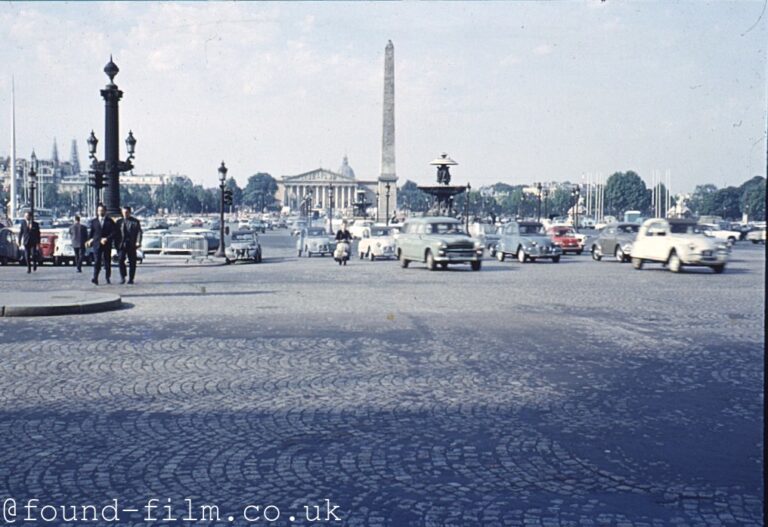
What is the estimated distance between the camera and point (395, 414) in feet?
24.5

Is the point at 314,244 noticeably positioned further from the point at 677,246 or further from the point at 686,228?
the point at 677,246

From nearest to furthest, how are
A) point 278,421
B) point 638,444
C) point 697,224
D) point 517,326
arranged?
point 638,444 < point 278,421 < point 517,326 < point 697,224

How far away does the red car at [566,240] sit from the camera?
45.9 m

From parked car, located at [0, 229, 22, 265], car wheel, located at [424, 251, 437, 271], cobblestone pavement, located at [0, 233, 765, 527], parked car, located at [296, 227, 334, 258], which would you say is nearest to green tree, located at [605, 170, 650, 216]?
parked car, located at [296, 227, 334, 258]

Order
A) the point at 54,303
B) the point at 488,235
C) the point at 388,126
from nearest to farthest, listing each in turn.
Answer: the point at 54,303 → the point at 488,235 → the point at 388,126

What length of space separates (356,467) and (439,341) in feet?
19.8

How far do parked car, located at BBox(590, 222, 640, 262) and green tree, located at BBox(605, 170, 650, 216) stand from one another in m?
120

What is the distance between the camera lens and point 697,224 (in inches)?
1168

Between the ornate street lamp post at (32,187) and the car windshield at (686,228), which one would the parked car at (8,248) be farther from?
the car windshield at (686,228)

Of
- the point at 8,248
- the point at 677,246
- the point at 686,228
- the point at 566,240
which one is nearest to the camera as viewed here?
the point at 677,246

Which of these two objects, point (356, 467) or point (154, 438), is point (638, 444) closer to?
point (356, 467)

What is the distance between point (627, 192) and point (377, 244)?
12196cm

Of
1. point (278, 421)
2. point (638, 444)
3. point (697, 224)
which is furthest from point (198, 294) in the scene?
point (697, 224)

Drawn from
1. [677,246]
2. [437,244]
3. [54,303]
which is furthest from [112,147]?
[677,246]
